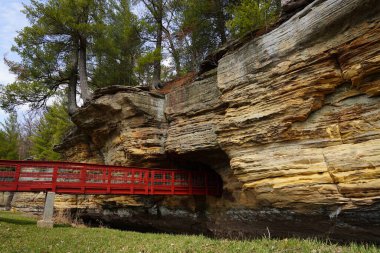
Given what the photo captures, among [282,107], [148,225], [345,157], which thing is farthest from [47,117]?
[345,157]

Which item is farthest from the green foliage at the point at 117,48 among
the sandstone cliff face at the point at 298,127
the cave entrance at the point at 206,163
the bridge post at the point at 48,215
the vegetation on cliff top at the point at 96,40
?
the bridge post at the point at 48,215

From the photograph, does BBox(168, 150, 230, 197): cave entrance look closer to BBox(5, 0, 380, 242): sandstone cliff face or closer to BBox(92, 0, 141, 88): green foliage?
BBox(5, 0, 380, 242): sandstone cliff face

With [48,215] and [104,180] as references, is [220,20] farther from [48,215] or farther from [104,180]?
[48,215]

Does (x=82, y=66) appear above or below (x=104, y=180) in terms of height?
above

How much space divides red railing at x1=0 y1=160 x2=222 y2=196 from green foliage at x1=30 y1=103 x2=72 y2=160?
56.5 feet

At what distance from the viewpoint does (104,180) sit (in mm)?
16391

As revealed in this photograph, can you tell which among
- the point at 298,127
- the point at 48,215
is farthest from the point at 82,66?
the point at 298,127

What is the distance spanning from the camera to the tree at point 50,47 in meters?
22.1

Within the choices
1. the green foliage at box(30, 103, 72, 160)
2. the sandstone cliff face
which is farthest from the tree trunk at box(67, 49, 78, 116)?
the sandstone cliff face

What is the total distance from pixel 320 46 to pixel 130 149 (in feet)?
40.4

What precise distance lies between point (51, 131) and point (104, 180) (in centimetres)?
2214

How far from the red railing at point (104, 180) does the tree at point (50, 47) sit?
321 inches

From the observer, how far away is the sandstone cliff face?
350 inches

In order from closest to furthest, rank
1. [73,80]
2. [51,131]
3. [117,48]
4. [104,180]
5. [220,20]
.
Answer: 1. [104,180]
2. [220,20]
3. [117,48]
4. [73,80]
5. [51,131]
